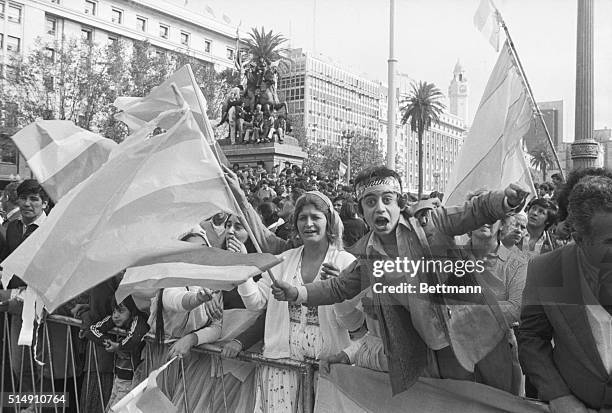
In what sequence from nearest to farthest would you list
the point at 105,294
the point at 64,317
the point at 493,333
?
the point at 493,333, the point at 105,294, the point at 64,317

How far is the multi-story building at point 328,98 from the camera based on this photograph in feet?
245

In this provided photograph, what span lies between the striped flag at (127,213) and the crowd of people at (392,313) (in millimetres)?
326

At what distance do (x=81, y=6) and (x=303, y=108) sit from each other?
118 feet

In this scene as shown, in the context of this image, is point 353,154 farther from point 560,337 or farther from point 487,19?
point 560,337

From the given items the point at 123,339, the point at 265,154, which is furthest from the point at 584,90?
the point at 265,154

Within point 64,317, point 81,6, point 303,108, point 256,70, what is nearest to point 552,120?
point 64,317

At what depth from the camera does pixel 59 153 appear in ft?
13.4

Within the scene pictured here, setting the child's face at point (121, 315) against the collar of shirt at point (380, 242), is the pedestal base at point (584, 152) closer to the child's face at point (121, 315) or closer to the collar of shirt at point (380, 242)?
the collar of shirt at point (380, 242)

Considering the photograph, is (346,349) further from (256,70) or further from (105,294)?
(256,70)

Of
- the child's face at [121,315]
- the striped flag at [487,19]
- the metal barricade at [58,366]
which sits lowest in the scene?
the metal barricade at [58,366]

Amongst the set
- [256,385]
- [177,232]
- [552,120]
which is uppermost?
[552,120]

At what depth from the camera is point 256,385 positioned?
345 centimetres

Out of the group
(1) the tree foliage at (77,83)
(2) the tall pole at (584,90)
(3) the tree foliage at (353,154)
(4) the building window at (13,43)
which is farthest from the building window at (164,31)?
(2) the tall pole at (584,90)

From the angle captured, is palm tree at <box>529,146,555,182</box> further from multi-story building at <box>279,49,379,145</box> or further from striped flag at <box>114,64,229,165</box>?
multi-story building at <box>279,49,379,145</box>
